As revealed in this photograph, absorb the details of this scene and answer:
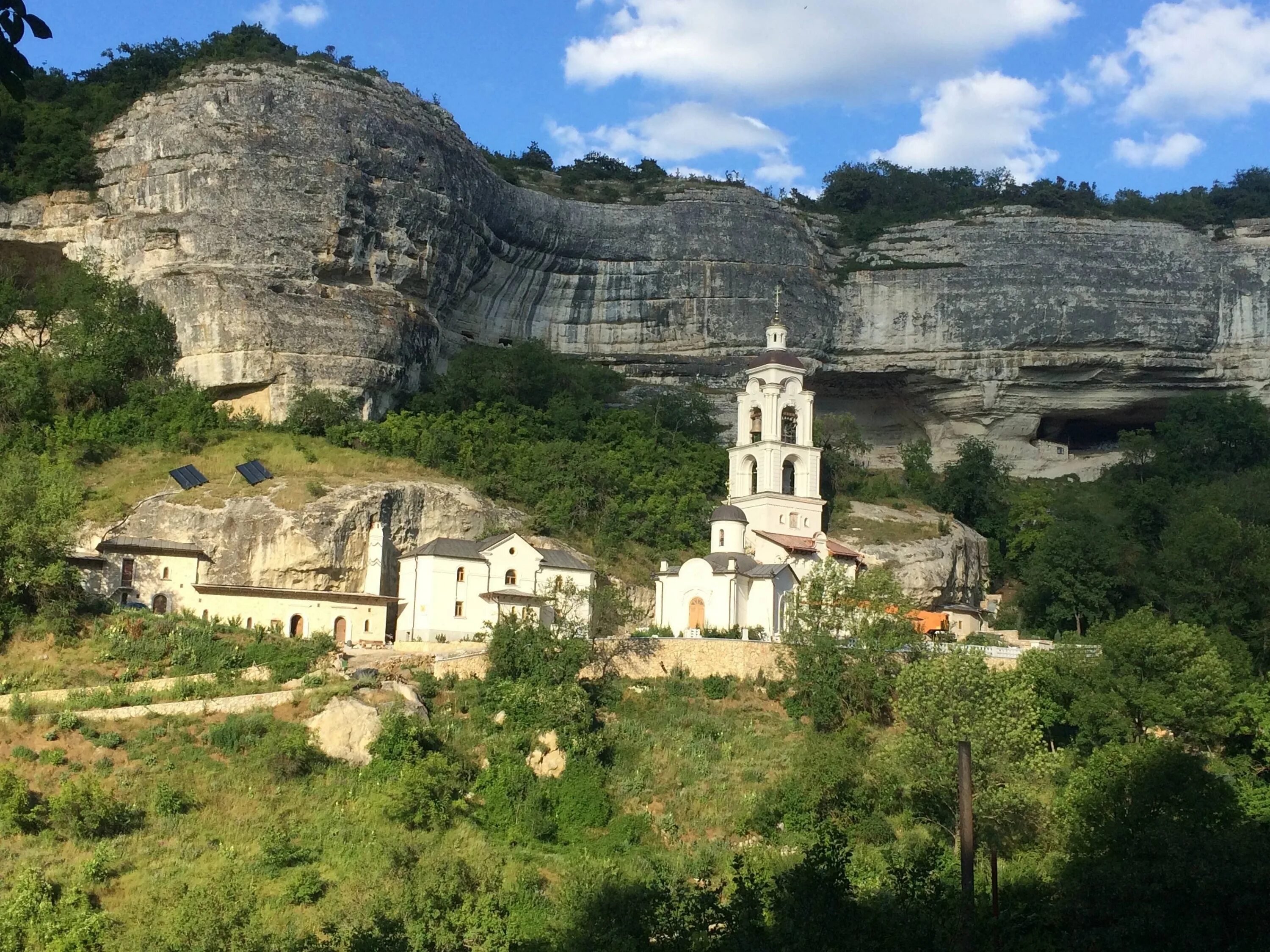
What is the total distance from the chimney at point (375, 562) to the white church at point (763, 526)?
7.26 m

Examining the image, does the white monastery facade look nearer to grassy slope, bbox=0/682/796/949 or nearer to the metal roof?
the metal roof

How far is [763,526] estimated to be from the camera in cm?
4491

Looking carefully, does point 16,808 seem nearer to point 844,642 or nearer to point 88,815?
point 88,815

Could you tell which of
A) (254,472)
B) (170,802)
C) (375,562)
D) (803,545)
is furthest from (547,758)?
(803,545)

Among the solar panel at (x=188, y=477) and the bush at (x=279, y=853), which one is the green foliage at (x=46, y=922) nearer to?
the bush at (x=279, y=853)

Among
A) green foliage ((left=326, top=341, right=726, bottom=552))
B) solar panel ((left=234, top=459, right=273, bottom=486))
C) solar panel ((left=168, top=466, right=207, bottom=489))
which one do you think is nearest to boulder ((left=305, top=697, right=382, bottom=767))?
solar panel ((left=234, top=459, right=273, bottom=486))

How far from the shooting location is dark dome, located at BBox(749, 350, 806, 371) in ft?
154

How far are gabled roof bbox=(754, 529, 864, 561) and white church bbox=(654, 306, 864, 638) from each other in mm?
37

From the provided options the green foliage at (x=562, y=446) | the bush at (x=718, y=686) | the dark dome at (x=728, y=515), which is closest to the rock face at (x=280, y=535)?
the green foliage at (x=562, y=446)

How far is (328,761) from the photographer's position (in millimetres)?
30219

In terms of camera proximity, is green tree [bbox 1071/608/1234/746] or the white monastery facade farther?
the white monastery facade

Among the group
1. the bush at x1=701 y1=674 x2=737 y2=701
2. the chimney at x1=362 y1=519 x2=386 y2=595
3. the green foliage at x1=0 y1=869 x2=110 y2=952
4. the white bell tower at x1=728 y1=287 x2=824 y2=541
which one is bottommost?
the green foliage at x1=0 y1=869 x2=110 y2=952

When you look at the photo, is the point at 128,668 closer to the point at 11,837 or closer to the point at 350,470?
the point at 11,837

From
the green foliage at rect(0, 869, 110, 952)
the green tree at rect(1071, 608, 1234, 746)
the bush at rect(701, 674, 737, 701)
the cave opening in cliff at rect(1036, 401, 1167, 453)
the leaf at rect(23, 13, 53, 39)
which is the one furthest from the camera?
the cave opening in cliff at rect(1036, 401, 1167, 453)
